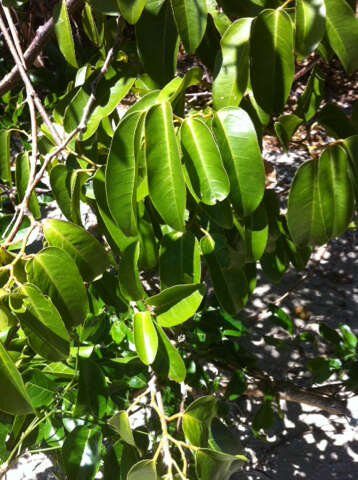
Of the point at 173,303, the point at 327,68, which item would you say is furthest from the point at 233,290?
the point at 327,68

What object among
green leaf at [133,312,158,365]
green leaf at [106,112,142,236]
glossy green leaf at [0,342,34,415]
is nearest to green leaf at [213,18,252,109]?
green leaf at [106,112,142,236]

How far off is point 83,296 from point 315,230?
40cm

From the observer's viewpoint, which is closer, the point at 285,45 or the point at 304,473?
the point at 285,45

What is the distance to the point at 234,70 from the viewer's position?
2.50 ft

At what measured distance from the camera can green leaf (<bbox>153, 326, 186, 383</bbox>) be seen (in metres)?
0.84

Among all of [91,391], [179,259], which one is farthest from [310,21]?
[91,391]

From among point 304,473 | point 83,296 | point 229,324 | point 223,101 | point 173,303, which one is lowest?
point 304,473

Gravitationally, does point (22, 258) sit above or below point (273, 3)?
below

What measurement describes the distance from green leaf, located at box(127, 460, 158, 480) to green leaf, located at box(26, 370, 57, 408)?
413mm

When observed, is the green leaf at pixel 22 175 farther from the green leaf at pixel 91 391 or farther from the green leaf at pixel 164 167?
the green leaf at pixel 164 167

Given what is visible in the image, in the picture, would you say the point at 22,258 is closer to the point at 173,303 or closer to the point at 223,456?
the point at 173,303

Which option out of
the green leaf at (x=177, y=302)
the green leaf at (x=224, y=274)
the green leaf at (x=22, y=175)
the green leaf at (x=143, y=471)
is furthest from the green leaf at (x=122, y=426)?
the green leaf at (x=22, y=175)

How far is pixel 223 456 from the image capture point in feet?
2.39

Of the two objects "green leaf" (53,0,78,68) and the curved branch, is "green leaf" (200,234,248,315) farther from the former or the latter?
the curved branch
